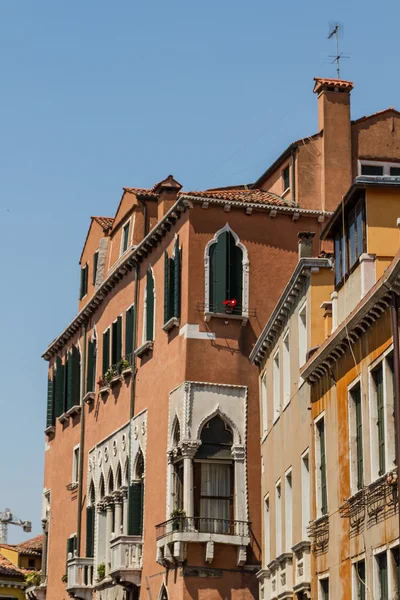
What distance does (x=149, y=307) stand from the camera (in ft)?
120

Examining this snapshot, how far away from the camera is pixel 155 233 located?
117 ft

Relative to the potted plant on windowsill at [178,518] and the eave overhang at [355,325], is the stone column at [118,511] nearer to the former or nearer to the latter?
the potted plant on windowsill at [178,518]

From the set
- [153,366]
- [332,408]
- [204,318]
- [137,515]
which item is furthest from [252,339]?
[332,408]

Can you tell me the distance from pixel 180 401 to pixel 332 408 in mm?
9978

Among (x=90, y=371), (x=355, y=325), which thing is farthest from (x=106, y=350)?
(x=355, y=325)

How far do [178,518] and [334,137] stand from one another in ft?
34.6

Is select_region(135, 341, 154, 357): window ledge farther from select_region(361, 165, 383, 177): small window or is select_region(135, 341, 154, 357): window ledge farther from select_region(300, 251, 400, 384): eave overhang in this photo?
select_region(300, 251, 400, 384): eave overhang

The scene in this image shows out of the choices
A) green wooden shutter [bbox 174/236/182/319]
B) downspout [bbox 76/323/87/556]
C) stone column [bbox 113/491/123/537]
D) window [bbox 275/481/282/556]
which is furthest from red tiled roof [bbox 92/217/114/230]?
window [bbox 275/481/282/556]

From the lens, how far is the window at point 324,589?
2367 centimetres

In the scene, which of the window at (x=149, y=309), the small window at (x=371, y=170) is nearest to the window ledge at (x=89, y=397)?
the window at (x=149, y=309)

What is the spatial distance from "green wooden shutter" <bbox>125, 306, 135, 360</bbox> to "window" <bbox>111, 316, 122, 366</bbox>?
71cm

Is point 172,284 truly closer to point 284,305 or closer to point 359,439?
point 284,305

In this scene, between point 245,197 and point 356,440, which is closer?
point 356,440

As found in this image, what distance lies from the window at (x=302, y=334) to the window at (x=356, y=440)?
390 centimetres
